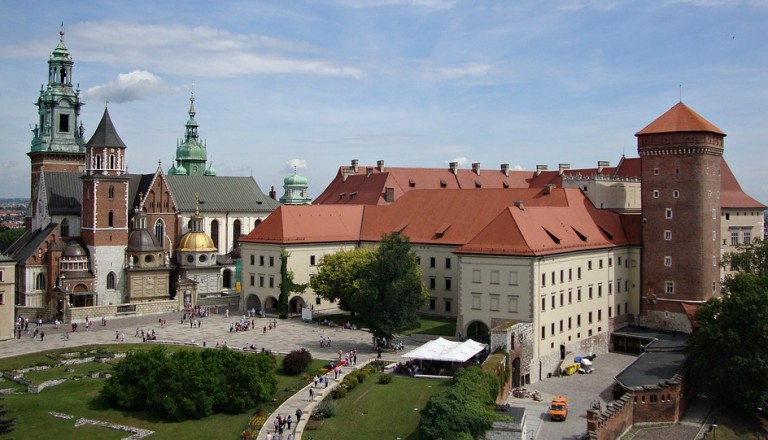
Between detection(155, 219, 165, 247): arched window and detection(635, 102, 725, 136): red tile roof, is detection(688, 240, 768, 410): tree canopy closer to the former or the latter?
detection(635, 102, 725, 136): red tile roof

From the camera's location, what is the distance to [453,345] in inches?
2076

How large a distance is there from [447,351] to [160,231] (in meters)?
49.3

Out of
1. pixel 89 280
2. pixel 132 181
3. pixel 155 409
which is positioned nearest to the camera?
pixel 155 409

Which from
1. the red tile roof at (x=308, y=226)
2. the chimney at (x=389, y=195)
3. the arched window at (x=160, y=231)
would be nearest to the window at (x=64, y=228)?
the arched window at (x=160, y=231)

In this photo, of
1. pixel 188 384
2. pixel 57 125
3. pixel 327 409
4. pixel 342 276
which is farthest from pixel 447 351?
pixel 57 125

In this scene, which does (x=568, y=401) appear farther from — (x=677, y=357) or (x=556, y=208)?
(x=556, y=208)

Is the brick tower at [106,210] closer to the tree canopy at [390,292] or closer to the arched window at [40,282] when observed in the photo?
the arched window at [40,282]

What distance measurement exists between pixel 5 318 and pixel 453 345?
123 feet

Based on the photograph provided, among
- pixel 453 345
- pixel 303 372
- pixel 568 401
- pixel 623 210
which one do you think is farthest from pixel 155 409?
pixel 623 210

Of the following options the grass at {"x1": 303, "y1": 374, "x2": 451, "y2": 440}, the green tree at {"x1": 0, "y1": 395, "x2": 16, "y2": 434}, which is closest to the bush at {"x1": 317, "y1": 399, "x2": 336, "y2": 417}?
the grass at {"x1": 303, "y1": 374, "x2": 451, "y2": 440}

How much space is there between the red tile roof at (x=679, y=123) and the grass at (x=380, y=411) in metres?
31.3

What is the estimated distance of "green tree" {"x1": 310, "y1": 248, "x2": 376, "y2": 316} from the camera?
67375 mm

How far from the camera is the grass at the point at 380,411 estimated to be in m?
40.9

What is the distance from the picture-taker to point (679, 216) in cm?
6569
